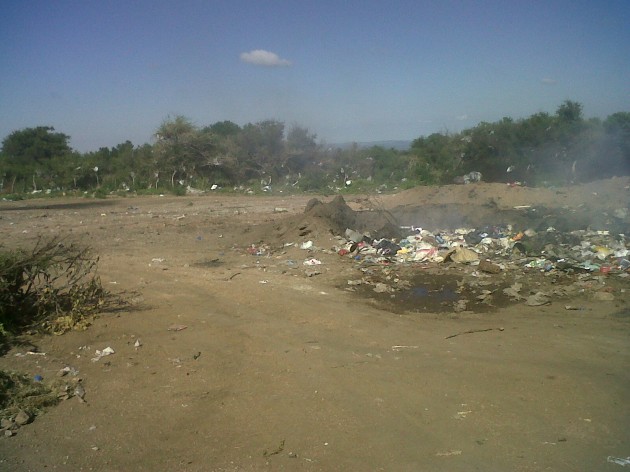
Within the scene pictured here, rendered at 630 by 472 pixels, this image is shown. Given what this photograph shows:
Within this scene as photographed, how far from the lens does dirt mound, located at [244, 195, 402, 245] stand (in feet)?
34.1

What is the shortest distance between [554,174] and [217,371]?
1780cm


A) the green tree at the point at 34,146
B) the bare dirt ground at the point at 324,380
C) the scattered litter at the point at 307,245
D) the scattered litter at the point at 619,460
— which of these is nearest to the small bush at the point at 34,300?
the bare dirt ground at the point at 324,380

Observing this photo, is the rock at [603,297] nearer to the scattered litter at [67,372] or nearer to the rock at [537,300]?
the rock at [537,300]

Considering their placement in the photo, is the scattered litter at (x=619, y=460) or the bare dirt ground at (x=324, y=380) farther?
the bare dirt ground at (x=324, y=380)

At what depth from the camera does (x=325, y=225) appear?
10.5 meters

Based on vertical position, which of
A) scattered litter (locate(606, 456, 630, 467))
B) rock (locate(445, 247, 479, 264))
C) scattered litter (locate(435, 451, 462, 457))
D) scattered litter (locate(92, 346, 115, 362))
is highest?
rock (locate(445, 247, 479, 264))

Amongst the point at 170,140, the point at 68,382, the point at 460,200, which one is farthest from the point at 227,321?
the point at 170,140

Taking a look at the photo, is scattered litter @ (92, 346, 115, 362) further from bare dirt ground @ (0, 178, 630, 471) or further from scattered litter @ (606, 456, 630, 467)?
scattered litter @ (606, 456, 630, 467)

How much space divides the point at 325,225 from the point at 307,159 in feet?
66.9

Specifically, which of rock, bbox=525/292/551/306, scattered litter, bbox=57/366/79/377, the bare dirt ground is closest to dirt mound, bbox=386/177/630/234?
the bare dirt ground

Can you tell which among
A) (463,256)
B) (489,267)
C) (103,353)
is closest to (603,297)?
(489,267)

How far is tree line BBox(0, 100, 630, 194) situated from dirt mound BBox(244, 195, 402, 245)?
9966 millimetres

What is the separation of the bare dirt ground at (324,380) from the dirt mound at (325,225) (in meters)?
2.24

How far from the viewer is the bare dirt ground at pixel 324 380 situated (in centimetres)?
311
